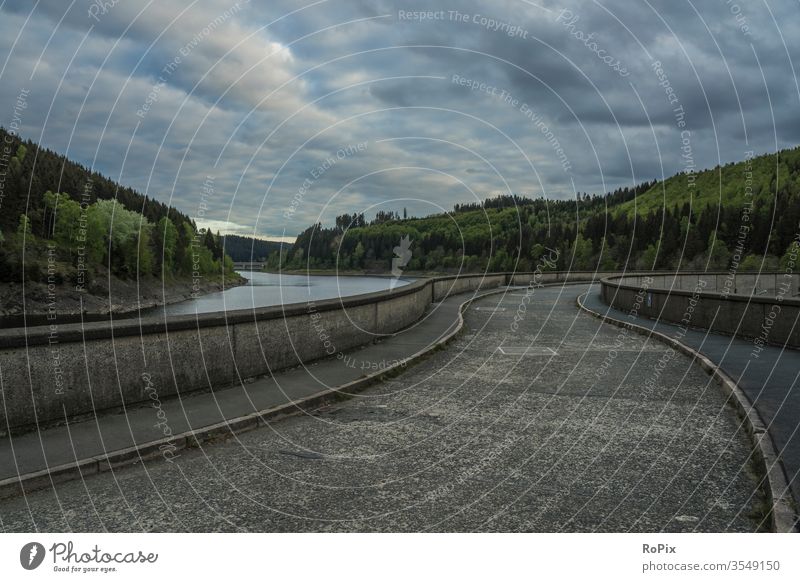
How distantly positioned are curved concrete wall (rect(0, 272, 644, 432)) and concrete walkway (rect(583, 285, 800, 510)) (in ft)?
25.4

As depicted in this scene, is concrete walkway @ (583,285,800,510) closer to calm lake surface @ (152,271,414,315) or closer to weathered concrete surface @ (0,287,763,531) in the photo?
weathered concrete surface @ (0,287,763,531)

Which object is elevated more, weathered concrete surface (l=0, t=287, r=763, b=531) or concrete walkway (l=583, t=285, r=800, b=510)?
concrete walkway (l=583, t=285, r=800, b=510)

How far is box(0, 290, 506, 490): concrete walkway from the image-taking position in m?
6.09

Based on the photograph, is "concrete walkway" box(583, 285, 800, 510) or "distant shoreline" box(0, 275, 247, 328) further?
"distant shoreline" box(0, 275, 247, 328)

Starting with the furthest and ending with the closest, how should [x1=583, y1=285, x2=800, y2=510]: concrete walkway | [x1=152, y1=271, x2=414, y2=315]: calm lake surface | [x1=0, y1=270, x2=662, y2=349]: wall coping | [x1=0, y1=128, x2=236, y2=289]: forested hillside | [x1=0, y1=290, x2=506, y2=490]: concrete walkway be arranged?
[x1=0, y1=128, x2=236, y2=289]: forested hillside, [x1=152, y1=271, x2=414, y2=315]: calm lake surface, [x1=0, y1=270, x2=662, y2=349]: wall coping, [x1=583, y1=285, x2=800, y2=510]: concrete walkway, [x1=0, y1=290, x2=506, y2=490]: concrete walkway

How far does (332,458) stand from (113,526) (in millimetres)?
2390

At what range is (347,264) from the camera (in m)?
176

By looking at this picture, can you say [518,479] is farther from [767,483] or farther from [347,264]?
[347,264]

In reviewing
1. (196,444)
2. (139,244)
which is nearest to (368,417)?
(196,444)

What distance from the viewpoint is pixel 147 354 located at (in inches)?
333

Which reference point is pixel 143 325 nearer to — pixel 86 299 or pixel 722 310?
pixel 722 310
